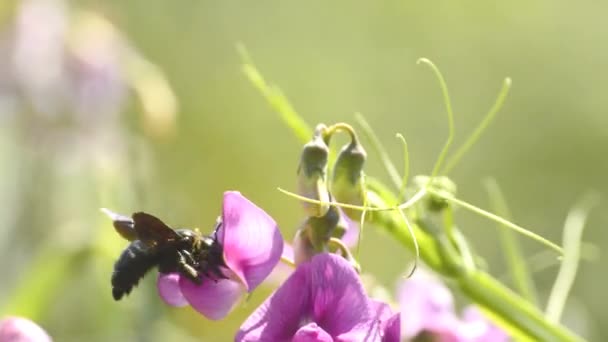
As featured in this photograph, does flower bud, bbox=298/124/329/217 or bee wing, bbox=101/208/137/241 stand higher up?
flower bud, bbox=298/124/329/217

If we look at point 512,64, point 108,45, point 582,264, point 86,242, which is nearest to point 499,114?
point 512,64

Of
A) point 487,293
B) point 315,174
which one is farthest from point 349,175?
point 487,293

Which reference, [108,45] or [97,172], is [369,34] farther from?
[97,172]

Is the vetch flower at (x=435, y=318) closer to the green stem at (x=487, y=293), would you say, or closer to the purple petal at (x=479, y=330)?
the purple petal at (x=479, y=330)

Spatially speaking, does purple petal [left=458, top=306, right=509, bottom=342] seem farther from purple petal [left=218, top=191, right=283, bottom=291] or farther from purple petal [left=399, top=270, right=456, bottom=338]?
purple petal [left=218, top=191, right=283, bottom=291]

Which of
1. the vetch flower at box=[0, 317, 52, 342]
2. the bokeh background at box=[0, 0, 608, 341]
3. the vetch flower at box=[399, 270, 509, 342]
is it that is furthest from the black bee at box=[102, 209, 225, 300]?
the bokeh background at box=[0, 0, 608, 341]

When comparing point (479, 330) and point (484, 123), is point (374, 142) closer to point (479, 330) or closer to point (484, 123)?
point (484, 123)

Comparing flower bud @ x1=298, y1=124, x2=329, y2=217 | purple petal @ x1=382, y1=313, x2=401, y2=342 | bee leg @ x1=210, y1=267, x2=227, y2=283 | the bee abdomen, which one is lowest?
purple petal @ x1=382, y1=313, x2=401, y2=342
